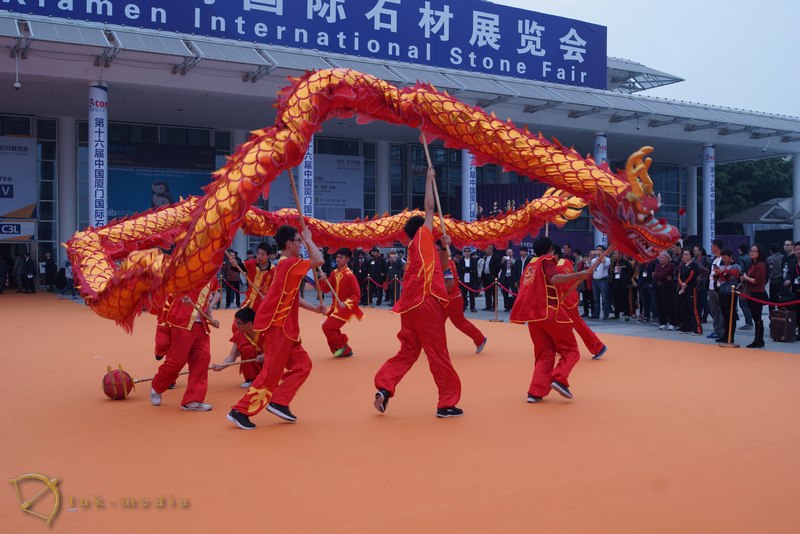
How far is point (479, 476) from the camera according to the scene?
13.4 ft

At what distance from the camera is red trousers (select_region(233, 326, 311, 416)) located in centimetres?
519

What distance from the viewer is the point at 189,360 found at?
6.04m

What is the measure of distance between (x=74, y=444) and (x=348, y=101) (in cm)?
307

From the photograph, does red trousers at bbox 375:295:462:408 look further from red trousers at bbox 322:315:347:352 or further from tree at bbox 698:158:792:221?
tree at bbox 698:158:792:221

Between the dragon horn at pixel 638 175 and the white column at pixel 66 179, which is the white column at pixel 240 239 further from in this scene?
the dragon horn at pixel 638 175

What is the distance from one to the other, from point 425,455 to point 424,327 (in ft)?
4.02

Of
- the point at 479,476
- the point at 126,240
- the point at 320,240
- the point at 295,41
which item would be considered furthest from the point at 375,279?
the point at 479,476

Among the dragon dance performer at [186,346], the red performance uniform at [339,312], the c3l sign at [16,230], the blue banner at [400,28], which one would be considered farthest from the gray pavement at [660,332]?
the c3l sign at [16,230]

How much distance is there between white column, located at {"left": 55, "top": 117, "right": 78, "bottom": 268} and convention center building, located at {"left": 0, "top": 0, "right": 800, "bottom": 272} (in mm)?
44

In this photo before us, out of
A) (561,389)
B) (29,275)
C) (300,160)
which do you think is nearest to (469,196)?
(29,275)

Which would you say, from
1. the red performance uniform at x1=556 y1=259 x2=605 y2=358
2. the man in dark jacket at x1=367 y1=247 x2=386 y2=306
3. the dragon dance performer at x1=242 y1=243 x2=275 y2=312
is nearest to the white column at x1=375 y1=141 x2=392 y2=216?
the man in dark jacket at x1=367 y1=247 x2=386 y2=306

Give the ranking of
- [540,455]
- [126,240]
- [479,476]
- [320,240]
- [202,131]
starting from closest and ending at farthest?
[479,476]
[540,455]
[126,240]
[320,240]
[202,131]

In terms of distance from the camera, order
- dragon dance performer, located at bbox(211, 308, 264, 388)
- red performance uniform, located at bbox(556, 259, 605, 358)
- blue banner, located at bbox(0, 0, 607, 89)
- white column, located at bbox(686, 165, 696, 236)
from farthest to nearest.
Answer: white column, located at bbox(686, 165, 696, 236) < blue banner, located at bbox(0, 0, 607, 89) < red performance uniform, located at bbox(556, 259, 605, 358) < dragon dance performer, located at bbox(211, 308, 264, 388)

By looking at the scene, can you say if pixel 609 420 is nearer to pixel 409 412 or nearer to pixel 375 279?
pixel 409 412
